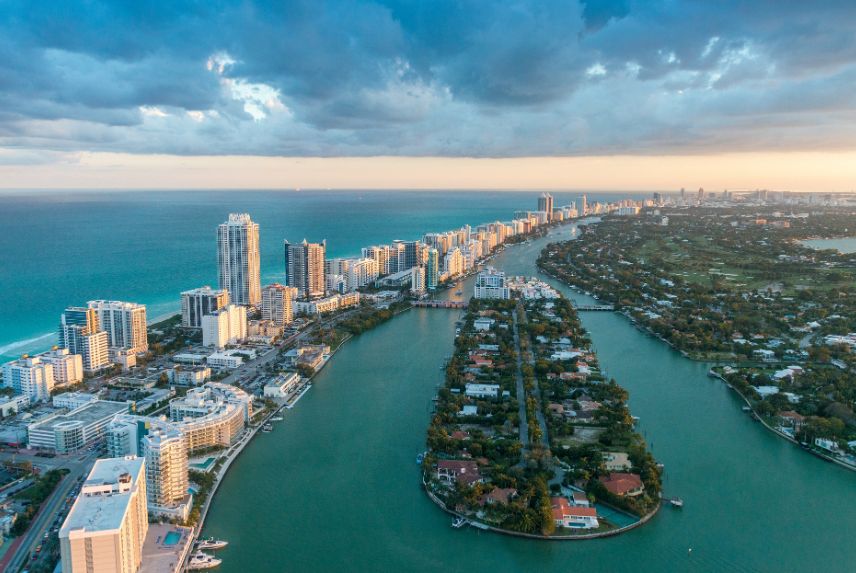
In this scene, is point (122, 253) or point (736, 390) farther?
point (122, 253)

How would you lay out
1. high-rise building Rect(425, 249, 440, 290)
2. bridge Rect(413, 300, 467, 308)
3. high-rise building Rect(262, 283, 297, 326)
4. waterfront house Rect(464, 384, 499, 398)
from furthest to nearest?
high-rise building Rect(425, 249, 440, 290)
bridge Rect(413, 300, 467, 308)
high-rise building Rect(262, 283, 297, 326)
waterfront house Rect(464, 384, 499, 398)

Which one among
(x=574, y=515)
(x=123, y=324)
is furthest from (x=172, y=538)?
(x=123, y=324)

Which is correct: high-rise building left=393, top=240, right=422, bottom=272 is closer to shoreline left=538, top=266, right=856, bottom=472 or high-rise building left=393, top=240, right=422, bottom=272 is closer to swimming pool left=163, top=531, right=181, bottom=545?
shoreline left=538, top=266, right=856, bottom=472

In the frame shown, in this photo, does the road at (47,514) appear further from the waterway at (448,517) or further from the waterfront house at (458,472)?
the waterfront house at (458,472)

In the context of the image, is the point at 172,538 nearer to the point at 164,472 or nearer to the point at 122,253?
the point at 164,472

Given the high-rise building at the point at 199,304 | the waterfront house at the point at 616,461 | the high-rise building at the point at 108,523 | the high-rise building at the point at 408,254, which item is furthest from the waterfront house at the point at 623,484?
the high-rise building at the point at 408,254

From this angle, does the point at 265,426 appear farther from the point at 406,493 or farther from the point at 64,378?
the point at 64,378

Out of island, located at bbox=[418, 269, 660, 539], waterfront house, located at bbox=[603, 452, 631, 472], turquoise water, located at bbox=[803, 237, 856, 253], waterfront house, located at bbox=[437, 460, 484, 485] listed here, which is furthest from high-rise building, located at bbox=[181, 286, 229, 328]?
turquoise water, located at bbox=[803, 237, 856, 253]
